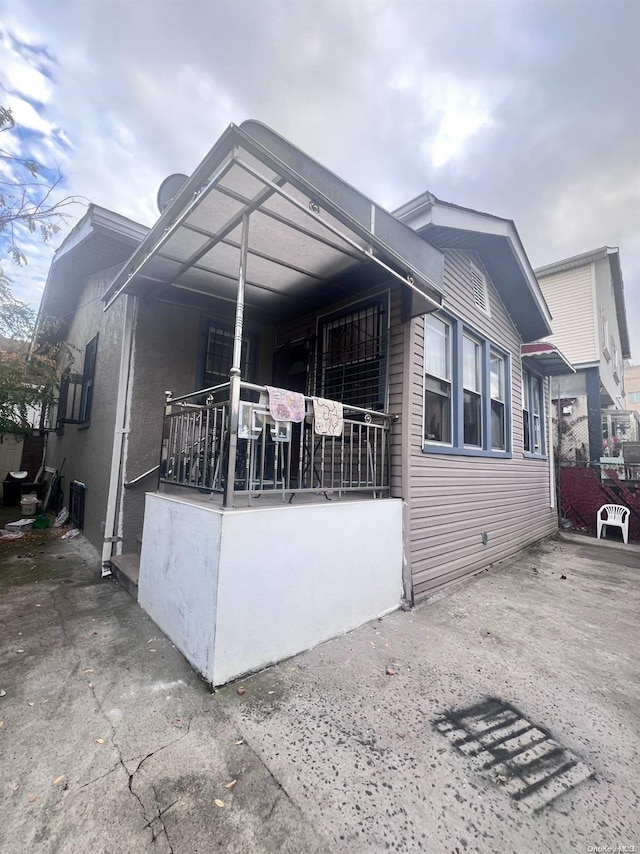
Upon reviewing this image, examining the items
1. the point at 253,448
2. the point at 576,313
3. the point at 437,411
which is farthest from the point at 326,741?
the point at 576,313

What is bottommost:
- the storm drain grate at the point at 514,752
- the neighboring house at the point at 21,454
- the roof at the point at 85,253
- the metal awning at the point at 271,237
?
the storm drain grate at the point at 514,752

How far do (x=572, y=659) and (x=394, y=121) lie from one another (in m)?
9.64

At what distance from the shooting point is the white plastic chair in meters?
7.60

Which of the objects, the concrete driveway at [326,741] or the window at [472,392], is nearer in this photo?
the concrete driveway at [326,741]

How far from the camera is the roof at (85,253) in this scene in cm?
432

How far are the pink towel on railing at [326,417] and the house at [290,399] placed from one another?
0.07ft

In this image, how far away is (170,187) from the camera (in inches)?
169

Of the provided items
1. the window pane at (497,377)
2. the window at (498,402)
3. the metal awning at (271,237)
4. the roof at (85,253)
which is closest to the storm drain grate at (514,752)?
the metal awning at (271,237)

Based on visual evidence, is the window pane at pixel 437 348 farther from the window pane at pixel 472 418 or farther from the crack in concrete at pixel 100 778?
the crack in concrete at pixel 100 778

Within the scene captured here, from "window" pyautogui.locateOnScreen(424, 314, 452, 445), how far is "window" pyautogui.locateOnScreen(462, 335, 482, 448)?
48 cm

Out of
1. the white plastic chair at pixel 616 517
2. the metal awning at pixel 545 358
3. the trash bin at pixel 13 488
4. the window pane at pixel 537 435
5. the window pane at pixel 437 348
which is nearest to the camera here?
the window pane at pixel 437 348

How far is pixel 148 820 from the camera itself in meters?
1.47

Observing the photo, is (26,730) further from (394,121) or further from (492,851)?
(394,121)

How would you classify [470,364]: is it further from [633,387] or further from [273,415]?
[633,387]
